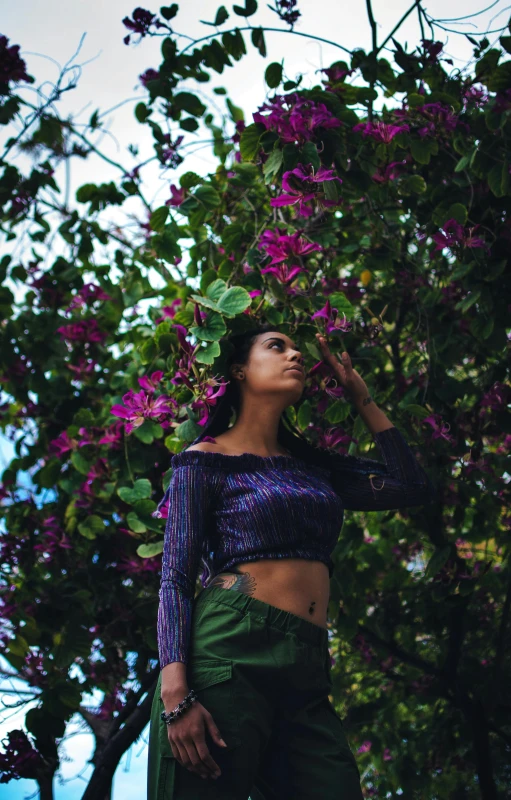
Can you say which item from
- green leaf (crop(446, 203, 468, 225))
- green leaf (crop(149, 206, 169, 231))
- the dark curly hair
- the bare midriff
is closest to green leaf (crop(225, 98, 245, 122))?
green leaf (crop(149, 206, 169, 231))

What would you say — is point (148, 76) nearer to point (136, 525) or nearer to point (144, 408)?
point (144, 408)

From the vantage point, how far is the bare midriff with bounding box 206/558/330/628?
1.44 m

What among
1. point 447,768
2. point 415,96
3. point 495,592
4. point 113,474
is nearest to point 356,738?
point 447,768

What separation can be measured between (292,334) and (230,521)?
70 centimetres

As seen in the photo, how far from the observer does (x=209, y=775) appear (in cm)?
127

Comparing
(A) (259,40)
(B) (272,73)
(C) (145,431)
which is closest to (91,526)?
(C) (145,431)

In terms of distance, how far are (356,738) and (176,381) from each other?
220 centimetres

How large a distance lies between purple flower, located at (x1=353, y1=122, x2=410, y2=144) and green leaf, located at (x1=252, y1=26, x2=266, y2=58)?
45 cm

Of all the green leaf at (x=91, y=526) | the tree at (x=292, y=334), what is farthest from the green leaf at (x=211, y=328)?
the green leaf at (x=91, y=526)

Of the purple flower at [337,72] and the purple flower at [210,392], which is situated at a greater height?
the purple flower at [337,72]

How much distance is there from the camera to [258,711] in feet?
4.46

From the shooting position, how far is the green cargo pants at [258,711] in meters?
1.31

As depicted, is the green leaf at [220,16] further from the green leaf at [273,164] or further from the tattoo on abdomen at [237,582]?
the tattoo on abdomen at [237,582]

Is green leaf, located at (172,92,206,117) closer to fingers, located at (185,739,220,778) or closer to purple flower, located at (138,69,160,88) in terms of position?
purple flower, located at (138,69,160,88)
